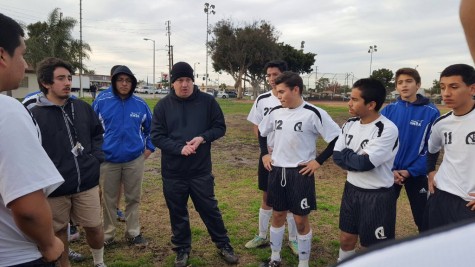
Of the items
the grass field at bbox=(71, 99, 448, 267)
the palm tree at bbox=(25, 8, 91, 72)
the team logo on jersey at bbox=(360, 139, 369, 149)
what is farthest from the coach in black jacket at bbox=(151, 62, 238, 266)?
the palm tree at bbox=(25, 8, 91, 72)

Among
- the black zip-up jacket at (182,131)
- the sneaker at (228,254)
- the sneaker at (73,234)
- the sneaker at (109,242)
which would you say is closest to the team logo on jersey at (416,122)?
the black zip-up jacket at (182,131)

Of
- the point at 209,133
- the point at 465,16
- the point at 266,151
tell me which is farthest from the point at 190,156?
the point at 465,16

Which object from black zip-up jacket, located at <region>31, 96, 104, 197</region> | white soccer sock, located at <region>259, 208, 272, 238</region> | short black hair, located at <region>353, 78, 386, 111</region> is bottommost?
white soccer sock, located at <region>259, 208, 272, 238</region>

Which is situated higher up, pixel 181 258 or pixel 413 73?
pixel 413 73

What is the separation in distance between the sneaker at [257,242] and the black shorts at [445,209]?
6.16ft

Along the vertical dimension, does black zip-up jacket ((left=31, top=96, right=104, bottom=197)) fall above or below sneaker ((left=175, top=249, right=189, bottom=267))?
above

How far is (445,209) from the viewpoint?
2.88 metres

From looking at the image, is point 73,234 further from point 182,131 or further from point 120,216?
point 182,131

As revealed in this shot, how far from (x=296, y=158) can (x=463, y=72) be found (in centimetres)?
159

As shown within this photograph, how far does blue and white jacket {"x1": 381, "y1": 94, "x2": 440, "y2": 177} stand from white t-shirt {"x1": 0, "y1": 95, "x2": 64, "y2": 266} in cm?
321

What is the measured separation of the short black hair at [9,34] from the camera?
161 centimetres

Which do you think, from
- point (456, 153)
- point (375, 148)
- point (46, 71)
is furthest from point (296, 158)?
point (46, 71)

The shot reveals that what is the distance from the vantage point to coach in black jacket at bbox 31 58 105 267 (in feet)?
10.4

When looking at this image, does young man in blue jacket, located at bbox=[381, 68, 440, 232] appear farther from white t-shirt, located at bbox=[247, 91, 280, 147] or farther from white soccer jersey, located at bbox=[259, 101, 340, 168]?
white t-shirt, located at bbox=[247, 91, 280, 147]
